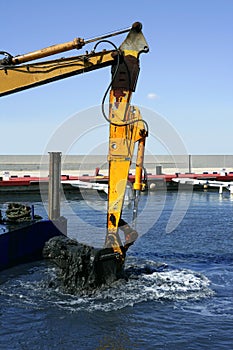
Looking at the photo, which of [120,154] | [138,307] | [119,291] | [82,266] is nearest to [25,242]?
[82,266]

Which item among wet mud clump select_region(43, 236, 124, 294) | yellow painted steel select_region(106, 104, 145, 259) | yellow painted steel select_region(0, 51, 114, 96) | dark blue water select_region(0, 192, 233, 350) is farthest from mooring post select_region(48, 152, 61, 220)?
yellow painted steel select_region(0, 51, 114, 96)

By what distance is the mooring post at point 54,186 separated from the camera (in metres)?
19.4

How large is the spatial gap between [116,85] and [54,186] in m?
8.11

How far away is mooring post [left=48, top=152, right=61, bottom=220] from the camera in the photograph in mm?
19438

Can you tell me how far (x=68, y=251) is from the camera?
1261cm

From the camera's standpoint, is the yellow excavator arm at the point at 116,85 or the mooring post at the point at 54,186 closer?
the yellow excavator arm at the point at 116,85

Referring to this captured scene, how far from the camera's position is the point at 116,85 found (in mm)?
12766

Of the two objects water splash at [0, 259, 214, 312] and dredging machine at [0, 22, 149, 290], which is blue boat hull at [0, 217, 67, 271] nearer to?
water splash at [0, 259, 214, 312]

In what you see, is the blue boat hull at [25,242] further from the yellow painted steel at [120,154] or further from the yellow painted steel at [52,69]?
the yellow painted steel at [52,69]

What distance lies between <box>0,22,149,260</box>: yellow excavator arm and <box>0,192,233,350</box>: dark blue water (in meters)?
1.67

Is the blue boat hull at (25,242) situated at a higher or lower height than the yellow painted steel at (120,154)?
lower

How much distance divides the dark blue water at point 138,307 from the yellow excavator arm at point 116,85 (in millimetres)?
1669

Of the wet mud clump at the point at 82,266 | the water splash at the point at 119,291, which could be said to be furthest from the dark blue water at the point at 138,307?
the wet mud clump at the point at 82,266

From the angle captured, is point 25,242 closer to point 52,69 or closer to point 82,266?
point 82,266
